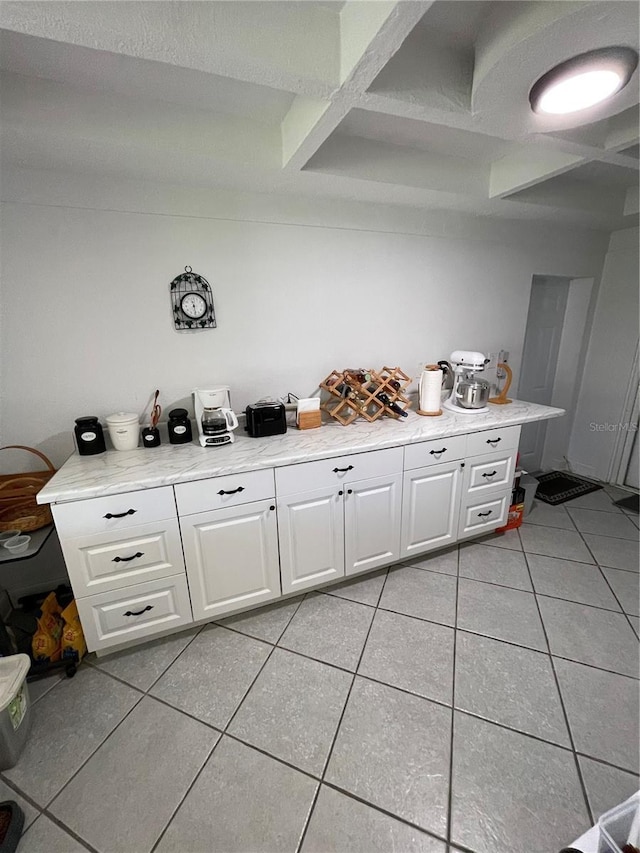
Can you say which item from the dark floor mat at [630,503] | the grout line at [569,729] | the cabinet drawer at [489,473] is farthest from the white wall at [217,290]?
the dark floor mat at [630,503]

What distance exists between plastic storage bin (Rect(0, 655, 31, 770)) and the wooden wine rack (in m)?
1.84

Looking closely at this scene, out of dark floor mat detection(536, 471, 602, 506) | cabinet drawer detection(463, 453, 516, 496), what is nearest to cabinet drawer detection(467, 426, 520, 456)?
cabinet drawer detection(463, 453, 516, 496)

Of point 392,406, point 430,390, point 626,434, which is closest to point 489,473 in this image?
point 430,390

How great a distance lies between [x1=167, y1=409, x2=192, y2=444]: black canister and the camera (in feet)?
6.33

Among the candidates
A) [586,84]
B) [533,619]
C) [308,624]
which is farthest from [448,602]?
[586,84]

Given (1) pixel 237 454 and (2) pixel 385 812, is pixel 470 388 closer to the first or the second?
(1) pixel 237 454

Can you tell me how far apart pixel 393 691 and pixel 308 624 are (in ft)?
1.75

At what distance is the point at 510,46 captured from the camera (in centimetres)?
101

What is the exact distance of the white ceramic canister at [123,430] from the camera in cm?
185

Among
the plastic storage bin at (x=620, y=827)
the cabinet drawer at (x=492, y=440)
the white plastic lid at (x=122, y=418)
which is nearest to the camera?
the plastic storage bin at (x=620, y=827)

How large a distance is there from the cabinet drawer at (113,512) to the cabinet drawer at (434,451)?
1.29 m

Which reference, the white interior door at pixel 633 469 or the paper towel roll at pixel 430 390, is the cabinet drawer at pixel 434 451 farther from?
the white interior door at pixel 633 469

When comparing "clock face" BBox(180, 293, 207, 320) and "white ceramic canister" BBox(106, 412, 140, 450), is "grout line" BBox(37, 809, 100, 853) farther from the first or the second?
"clock face" BBox(180, 293, 207, 320)

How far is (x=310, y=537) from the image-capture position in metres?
1.94
